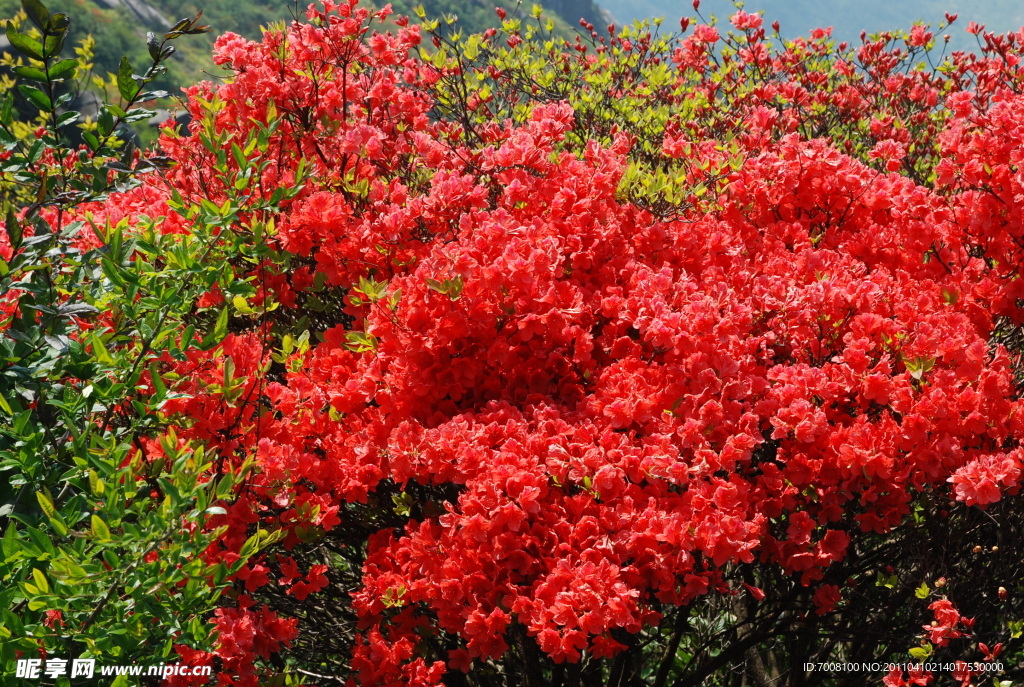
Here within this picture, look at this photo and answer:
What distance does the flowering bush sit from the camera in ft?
8.66

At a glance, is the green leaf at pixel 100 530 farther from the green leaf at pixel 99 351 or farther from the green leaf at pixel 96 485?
the green leaf at pixel 99 351

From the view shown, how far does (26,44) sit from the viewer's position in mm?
2188

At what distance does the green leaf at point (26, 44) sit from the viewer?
217 centimetres

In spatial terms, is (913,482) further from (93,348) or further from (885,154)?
(93,348)

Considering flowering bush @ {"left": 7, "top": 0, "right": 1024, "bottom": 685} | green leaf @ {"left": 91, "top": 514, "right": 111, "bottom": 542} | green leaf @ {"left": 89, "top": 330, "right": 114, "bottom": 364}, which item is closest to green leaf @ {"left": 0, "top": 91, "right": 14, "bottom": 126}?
flowering bush @ {"left": 7, "top": 0, "right": 1024, "bottom": 685}

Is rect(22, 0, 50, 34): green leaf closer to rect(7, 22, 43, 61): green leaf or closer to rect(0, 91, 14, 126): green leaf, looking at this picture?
rect(7, 22, 43, 61): green leaf

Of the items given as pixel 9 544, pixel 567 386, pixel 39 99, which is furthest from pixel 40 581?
pixel 567 386

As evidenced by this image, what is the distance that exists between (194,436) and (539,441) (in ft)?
3.87

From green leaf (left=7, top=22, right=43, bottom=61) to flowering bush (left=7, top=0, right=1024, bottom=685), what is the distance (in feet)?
1.54

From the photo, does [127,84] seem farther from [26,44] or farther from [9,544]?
[9,544]

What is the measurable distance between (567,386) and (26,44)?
2.10 meters

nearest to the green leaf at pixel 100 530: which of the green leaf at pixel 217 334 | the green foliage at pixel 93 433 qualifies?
the green foliage at pixel 93 433

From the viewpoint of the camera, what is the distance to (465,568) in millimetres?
2666

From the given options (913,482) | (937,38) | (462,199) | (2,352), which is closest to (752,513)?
(913,482)
